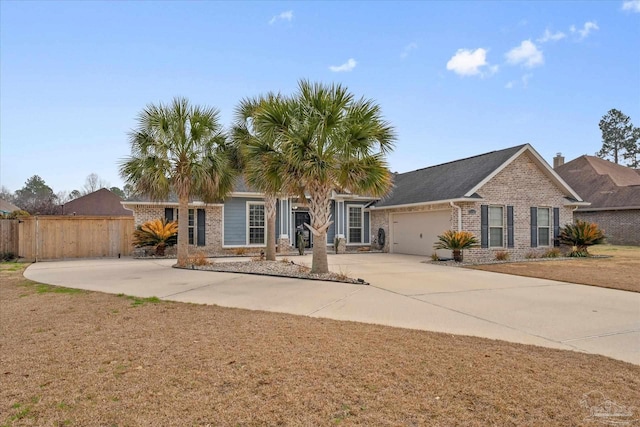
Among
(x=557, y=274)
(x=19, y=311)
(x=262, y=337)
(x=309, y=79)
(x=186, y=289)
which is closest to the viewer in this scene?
(x=262, y=337)

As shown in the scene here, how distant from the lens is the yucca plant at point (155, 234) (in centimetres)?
1594

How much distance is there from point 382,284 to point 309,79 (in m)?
5.71

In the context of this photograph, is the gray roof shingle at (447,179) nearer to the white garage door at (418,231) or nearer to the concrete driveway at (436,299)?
the white garage door at (418,231)

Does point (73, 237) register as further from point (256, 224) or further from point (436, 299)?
point (436, 299)

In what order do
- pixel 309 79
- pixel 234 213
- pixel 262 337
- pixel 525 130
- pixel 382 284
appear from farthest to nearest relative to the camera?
pixel 525 130 < pixel 234 213 < pixel 309 79 < pixel 382 284 < pixel 262 337

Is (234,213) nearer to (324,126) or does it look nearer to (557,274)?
(324,126)

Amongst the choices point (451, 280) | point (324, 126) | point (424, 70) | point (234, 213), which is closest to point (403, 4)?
point (424, 70)

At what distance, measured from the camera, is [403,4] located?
12750 millimetres

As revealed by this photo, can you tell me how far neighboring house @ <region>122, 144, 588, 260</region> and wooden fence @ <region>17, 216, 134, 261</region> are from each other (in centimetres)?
114

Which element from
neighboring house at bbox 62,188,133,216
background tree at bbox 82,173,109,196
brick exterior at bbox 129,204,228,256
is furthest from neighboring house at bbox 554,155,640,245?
background tree at bbox 82,173,109,196

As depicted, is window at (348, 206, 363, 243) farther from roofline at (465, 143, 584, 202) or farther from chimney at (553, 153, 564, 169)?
chimney at (553, 153, 564, 169)

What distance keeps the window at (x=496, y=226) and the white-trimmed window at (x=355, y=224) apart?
7.05 metres

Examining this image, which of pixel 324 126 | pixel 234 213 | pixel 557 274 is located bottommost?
pixel 557 274

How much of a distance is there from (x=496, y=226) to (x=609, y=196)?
1662cm
